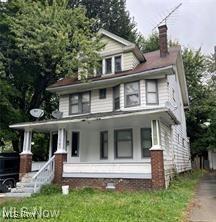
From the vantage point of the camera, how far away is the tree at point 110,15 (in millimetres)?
26188

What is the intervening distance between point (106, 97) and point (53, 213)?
1022 centimetres

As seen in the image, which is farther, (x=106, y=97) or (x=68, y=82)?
(x=68, y=82)

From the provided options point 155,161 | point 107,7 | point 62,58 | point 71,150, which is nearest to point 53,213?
point 155,161

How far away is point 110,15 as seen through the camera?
86.9ft

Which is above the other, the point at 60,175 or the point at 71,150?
the point at 71,150

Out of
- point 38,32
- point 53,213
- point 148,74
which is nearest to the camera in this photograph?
point 53,213

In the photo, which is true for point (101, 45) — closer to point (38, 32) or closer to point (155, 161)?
point (38, 32)

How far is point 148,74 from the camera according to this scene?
621 inches

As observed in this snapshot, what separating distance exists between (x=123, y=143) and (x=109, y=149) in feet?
3.02

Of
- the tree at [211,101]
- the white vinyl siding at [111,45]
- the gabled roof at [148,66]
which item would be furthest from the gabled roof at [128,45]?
the tree at [211,101]

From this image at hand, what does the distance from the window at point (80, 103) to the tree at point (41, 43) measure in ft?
4.73

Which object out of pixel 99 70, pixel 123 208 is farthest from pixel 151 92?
pixel 123 208

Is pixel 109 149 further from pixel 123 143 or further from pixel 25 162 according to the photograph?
pixel 25 162

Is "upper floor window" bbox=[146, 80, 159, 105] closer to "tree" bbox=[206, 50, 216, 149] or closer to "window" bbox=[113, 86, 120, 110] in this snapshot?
"window" bbox=[113, 86, 120, 110]
